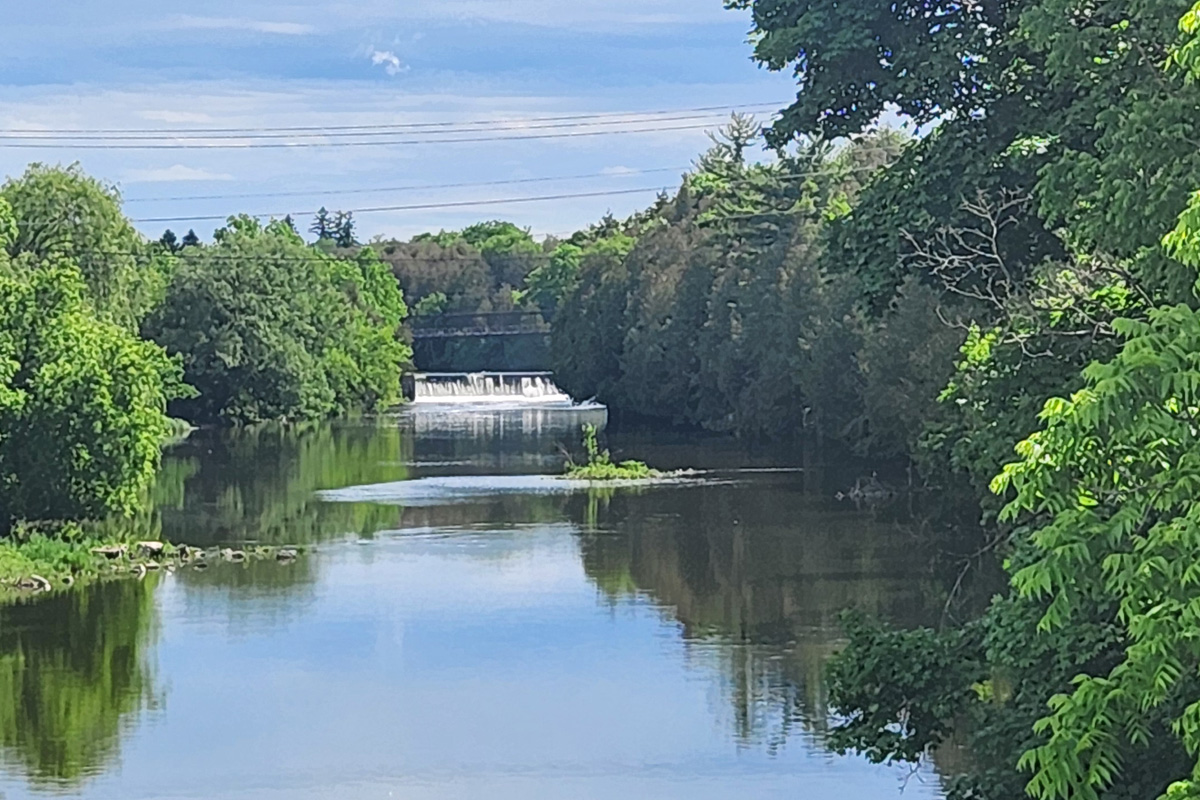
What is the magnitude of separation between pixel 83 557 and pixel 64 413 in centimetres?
318

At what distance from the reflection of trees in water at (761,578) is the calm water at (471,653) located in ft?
0.28

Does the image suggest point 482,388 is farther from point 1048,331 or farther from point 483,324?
point 1048,331

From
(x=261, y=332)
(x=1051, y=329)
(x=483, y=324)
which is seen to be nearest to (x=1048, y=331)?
(x=1051, y=329)

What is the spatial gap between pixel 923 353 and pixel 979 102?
25197mm

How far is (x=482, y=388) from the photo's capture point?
378ft

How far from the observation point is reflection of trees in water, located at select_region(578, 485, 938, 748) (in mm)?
24797

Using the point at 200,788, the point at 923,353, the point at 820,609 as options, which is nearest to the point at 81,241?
the point at 923,353

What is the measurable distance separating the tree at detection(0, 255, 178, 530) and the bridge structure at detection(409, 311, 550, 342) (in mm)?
89386

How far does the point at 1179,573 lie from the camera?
21.5 ft

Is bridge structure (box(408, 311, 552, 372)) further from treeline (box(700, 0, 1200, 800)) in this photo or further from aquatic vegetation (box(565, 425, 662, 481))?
treeline (box(700, 0, 1200, 800))

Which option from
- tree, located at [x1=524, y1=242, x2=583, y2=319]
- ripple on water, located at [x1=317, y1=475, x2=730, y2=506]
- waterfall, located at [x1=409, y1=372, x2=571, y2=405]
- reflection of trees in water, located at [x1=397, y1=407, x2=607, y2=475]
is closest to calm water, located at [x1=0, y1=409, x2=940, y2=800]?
ripple on water, located at [x1=317, y1=475, x2=730, y2=506]

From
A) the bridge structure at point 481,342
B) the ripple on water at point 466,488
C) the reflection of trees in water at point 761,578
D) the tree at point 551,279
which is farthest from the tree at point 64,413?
the bridge structure at point 481,342

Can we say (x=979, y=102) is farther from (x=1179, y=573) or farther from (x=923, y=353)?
(x=923, y=353)

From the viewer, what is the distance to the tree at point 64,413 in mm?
35438
